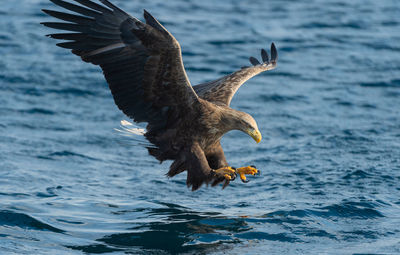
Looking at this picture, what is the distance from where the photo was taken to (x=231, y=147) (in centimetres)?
951

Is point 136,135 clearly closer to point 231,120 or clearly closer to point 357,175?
point 231,120

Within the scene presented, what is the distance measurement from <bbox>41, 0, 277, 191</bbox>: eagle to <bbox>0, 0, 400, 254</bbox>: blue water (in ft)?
2.00

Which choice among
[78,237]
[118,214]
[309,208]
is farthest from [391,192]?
[78,237]

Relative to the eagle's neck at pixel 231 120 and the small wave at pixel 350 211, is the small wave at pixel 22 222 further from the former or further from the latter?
the small wave at pixel 350 211

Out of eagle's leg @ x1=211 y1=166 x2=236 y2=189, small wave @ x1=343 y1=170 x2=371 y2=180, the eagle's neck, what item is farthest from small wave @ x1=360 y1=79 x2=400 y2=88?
eagle's leg @ x1=211 y1=166 x2=236 y2=189

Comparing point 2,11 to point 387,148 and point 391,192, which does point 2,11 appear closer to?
point 387,148

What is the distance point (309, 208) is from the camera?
7.00 metres

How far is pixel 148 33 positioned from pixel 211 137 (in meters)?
1.30

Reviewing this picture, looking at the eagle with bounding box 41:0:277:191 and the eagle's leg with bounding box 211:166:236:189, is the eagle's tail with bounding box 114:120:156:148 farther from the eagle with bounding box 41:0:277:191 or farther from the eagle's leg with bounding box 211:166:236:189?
the eagle's leg with bounding box 211:166:236:189

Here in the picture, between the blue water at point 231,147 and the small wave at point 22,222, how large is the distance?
2cm

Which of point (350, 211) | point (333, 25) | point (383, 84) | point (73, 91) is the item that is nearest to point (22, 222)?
point (350, 211)

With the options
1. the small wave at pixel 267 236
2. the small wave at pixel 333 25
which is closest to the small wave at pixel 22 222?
the small wave at pixel 267 236

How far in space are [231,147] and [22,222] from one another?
3.74 m

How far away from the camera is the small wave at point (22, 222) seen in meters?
6.36
